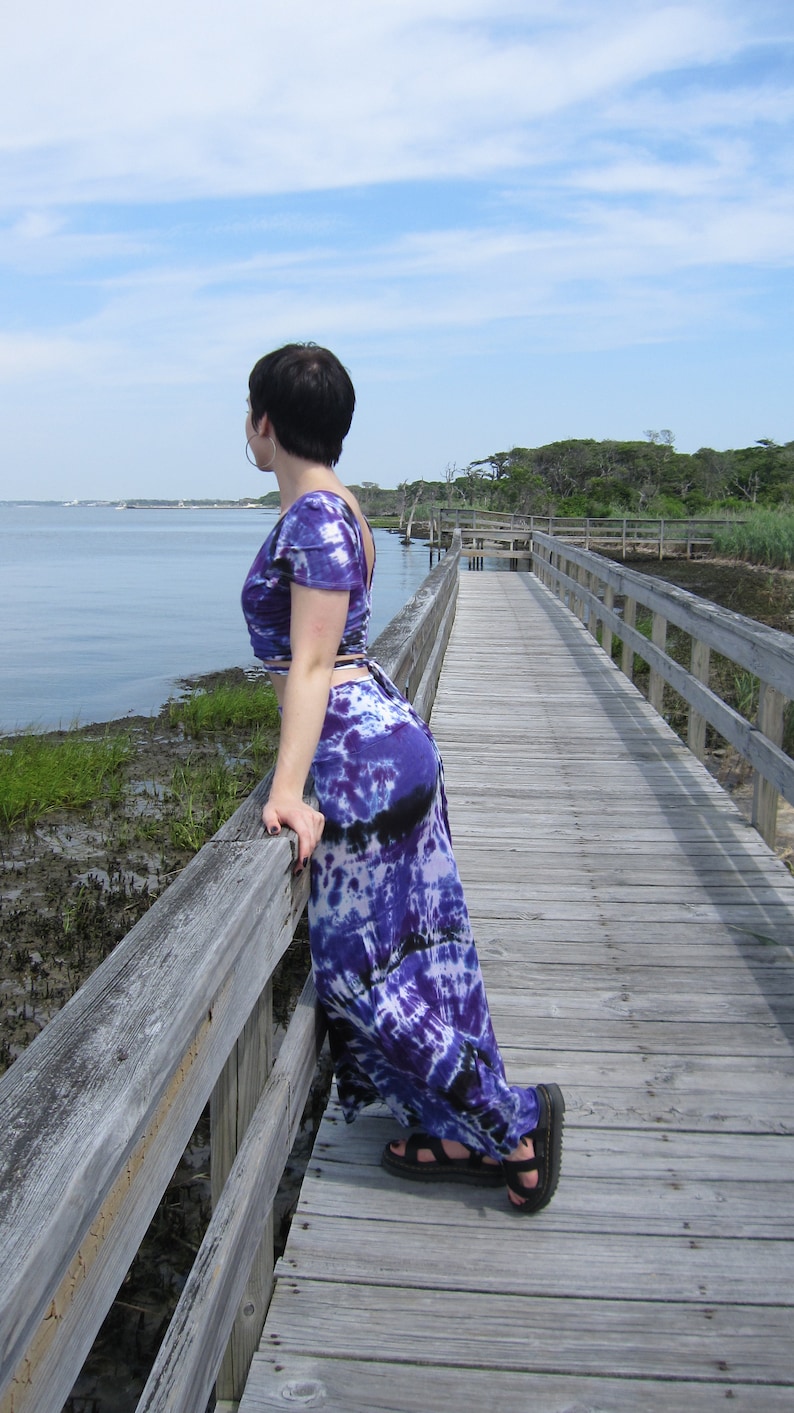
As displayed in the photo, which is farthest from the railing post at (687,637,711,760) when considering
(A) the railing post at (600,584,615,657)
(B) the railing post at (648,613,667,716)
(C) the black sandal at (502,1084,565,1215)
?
(C) the black sandal at (502,1084,565,1215)

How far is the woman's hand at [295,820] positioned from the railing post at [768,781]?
9.01ft

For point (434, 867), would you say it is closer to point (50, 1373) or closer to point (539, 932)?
point (50, 1373)

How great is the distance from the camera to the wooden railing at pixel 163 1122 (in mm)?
838

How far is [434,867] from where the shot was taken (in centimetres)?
209

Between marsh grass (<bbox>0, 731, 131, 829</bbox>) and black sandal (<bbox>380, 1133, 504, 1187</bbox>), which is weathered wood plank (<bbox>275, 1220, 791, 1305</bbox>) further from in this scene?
marsh grass (<bbox>0, 731, 131, 829</bbox>)

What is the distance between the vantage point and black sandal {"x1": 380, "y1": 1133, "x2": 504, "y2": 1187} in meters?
2.24

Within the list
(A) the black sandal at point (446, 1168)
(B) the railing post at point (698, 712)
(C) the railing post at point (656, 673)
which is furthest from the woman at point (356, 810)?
(C) the railing post at point (656, 673)

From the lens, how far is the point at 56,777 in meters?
10.4

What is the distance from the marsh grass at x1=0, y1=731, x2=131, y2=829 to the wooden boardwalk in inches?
246

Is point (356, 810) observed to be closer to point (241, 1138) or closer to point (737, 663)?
point (241, 1138)

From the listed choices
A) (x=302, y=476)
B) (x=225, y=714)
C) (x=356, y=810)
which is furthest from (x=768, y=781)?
(x=225, y=714)

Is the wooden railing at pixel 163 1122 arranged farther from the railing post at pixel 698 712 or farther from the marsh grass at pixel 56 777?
the marsh grass at pixel 56 777

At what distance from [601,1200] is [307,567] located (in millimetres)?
1413

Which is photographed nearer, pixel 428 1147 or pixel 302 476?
pixel 302 476
